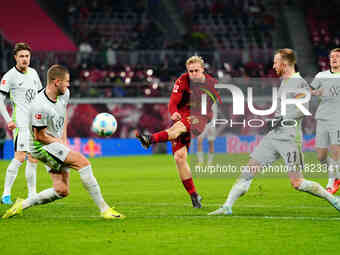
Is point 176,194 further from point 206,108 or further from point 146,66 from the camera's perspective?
point 146,66

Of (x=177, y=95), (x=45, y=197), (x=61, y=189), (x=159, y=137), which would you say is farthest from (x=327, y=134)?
(x=45, y=197)

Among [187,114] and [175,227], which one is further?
[187,114]

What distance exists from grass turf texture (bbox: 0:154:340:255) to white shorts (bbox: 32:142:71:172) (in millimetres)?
688

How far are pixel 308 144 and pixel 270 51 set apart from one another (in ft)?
20.0

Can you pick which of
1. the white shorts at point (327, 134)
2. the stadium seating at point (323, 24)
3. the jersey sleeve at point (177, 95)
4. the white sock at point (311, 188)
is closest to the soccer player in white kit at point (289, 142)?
the white sock at point (311, 188)

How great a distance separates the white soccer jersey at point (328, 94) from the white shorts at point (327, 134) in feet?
0.34

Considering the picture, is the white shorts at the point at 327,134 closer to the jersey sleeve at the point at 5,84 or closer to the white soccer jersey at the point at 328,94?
the white soccer jersey at the point at 328,94

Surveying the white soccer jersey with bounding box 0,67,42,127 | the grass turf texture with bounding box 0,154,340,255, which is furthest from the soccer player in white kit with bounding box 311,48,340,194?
the white soccer jersey with bounding box 0,67,42,127

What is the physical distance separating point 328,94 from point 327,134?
0.70 meters

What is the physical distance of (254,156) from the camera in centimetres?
861

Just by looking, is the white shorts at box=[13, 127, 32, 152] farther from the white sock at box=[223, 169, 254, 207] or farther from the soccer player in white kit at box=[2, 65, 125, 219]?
the white sock at box=[223, 169, 254, 207]

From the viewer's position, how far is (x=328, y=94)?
1225cm

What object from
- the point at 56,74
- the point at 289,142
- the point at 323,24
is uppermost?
the point at 323,24

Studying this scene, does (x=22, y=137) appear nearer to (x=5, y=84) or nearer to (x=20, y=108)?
(x=20, y=108)
